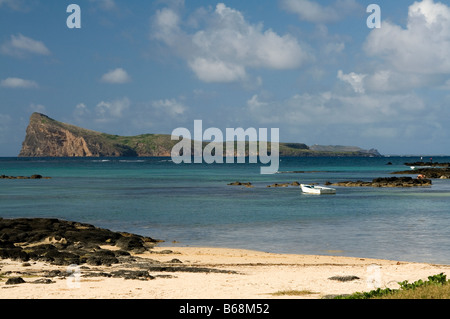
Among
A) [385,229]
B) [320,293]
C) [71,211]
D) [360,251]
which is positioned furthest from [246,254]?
[71,211]

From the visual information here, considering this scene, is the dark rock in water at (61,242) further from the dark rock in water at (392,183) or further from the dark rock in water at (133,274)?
the dark rock in water at (392,183)

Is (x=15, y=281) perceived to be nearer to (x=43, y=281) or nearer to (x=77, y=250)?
(x=43, y=281)

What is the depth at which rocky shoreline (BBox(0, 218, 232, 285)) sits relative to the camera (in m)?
21.0

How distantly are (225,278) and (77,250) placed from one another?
414 inches

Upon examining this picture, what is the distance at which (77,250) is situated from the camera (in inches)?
1080

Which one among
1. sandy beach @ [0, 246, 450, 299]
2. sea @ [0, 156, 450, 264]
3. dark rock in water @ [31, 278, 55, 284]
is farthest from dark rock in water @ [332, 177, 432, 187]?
dark rock in water @ [31, 278, 55, 284]

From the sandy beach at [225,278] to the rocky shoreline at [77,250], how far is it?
0.91ft

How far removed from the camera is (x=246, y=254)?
27.2m

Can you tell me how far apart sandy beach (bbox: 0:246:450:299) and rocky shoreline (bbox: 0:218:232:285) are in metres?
0.28

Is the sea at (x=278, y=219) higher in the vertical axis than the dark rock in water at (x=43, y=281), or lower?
lower

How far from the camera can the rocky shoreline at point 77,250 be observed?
Answer: 68.9 feet

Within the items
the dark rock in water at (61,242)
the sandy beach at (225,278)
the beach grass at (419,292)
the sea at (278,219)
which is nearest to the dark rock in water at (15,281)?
the sandy beach at (225,278)

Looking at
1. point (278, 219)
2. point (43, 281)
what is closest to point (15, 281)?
point (43, 281)
